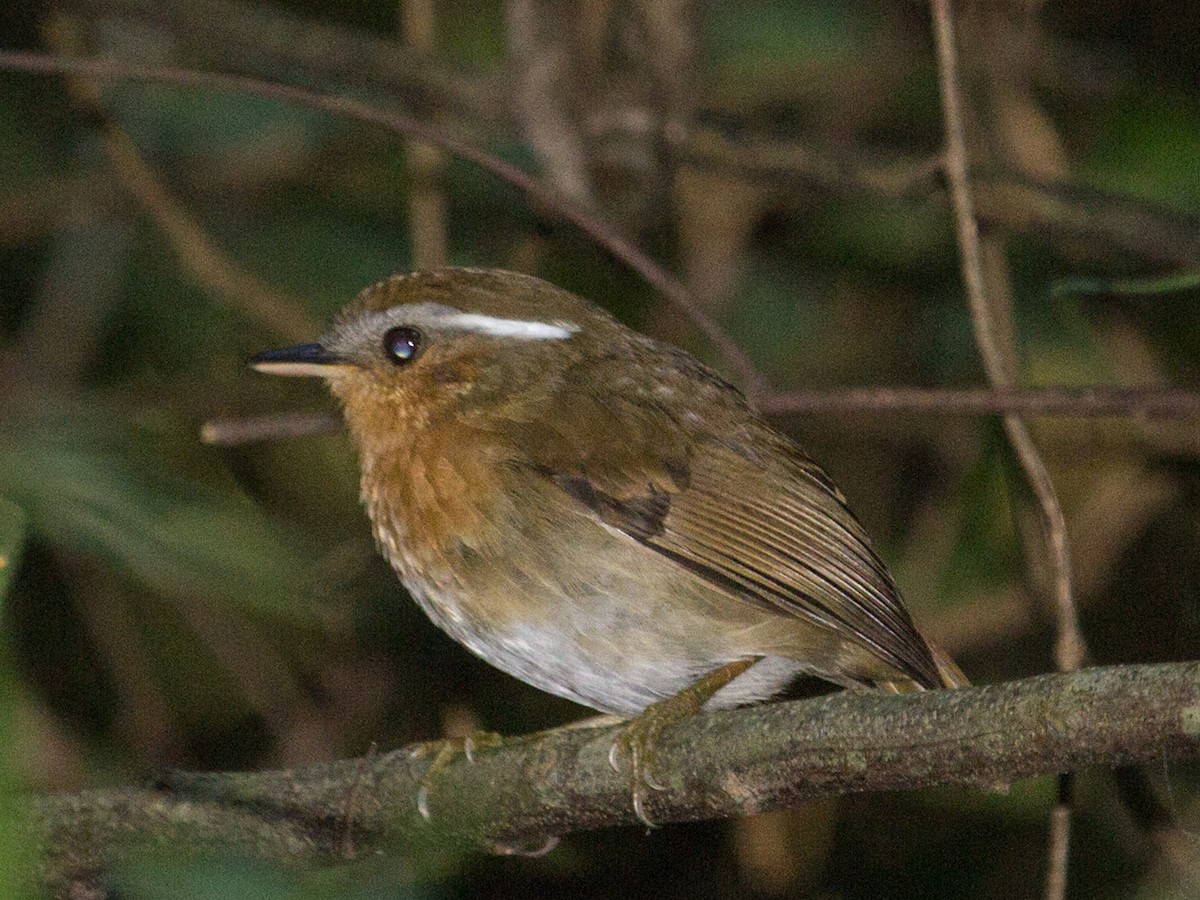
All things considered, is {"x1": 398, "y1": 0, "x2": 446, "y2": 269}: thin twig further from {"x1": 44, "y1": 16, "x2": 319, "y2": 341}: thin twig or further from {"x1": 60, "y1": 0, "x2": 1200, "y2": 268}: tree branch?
{"x1": 44, "y1": 16, "x2": 319, "y2": 341}: thin twig

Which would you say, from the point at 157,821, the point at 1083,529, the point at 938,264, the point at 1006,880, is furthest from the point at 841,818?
the point at 157,821

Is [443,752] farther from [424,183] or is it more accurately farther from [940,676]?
[424,183]

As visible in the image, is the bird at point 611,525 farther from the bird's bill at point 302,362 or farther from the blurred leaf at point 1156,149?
the blurred leaf at point 1156,149

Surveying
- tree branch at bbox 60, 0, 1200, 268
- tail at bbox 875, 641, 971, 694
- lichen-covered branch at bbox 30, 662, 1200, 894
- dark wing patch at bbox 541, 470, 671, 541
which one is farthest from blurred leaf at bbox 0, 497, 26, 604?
tree branch at bbox 60, 0, 1200, 268

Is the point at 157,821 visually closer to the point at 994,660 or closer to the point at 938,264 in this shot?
the point at 994,660

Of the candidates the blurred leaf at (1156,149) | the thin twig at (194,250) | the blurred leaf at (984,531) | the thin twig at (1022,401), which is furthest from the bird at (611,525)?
the blurred leaf at (1156,149)

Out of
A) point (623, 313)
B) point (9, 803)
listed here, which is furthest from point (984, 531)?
point (9, 803)
